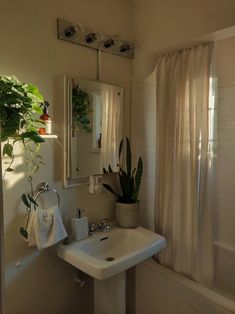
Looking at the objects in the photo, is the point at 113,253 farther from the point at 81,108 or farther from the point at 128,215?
the point at 81,108

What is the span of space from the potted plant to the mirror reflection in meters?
0.11

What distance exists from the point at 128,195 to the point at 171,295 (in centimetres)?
75

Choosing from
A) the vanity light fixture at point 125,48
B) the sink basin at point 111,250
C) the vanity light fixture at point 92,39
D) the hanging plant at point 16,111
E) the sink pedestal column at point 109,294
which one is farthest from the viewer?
the vanity light fixture at point 125,48

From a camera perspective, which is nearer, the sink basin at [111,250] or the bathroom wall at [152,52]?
the sink basin at [111,250]

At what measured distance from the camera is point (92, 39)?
1.72 meters

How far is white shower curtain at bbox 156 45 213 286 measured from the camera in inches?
65.6

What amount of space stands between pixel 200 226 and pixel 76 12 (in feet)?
5.52

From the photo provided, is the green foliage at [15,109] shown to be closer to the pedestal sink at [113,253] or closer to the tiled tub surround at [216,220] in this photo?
the pedestal sink at [113,253]

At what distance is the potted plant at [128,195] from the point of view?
1869mm

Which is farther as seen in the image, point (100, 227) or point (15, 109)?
point (100, 227)

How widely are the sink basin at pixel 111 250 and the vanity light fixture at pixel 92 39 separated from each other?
134 centimetres

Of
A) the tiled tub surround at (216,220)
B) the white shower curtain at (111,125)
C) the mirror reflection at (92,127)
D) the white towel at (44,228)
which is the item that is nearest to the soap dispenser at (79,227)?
the white towel at (44,228)

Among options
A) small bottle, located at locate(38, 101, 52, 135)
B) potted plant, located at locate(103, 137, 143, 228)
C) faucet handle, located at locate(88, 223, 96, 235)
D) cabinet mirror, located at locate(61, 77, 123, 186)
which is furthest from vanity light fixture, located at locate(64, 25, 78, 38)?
faucet handle, located at locate(88, 223, 96, 235)

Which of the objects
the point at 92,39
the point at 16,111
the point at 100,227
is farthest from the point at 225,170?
the point at 16,111
